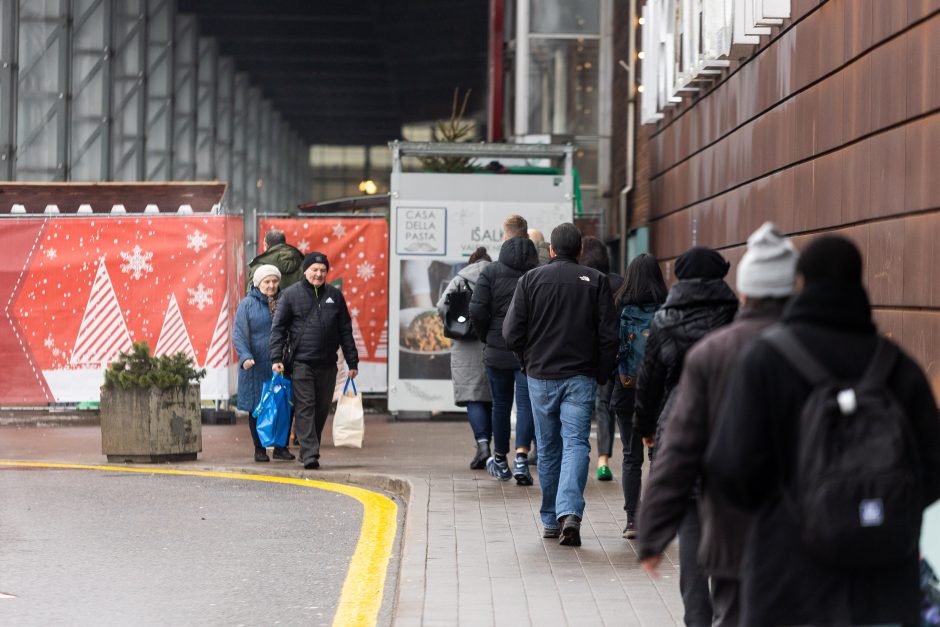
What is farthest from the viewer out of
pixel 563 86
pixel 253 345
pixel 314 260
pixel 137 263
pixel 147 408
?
pixel 563 86

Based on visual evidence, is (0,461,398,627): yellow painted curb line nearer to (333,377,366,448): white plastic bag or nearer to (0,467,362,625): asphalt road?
(0,467,362,625): asphalt road

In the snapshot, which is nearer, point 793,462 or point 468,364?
point 793,462

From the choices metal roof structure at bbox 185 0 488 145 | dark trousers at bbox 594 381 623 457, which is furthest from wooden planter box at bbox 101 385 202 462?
metal roof structure at bbox 185 0 488 145

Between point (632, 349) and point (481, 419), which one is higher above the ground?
point (632, 349)

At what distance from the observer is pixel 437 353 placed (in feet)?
52.2

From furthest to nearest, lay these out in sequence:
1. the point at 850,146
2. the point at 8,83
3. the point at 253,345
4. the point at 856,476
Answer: the point at 8,83
the point at 253,345
the point at 850,146
the point at 856,476

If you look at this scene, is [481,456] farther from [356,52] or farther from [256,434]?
[356,52]

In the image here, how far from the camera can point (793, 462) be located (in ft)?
11.4

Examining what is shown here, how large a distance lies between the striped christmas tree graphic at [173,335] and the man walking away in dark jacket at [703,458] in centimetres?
1267

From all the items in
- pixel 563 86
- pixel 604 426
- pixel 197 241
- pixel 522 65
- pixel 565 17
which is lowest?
pixel 604 426

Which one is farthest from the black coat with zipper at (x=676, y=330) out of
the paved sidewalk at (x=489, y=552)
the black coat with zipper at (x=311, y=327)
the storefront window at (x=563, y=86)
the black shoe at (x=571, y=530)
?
the storefront window at (x=563, y=86)

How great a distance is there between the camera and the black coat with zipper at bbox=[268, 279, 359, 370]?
11.7 metres

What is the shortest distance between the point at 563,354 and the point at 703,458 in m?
4.26

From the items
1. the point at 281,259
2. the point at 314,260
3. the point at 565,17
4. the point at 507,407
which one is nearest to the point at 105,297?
the point at 281,259
